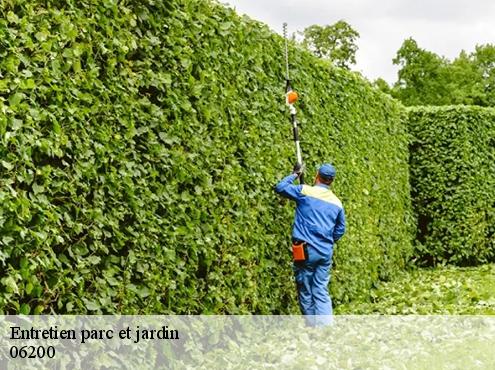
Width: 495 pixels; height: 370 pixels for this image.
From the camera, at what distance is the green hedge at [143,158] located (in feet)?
12.7

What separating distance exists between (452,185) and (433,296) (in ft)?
17.8

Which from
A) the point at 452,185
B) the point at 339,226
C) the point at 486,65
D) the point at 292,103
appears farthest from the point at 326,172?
the point at 486,65

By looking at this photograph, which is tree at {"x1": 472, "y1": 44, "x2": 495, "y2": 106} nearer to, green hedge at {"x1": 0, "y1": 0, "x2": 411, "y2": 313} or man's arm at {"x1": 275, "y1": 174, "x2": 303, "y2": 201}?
green hedge at {"x1": 0, "y1": 0, "x2": 411, "y2": 313}

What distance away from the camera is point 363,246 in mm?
10633

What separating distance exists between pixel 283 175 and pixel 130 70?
3.23 metres

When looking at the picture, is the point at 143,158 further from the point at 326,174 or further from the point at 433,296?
the point at 433,296

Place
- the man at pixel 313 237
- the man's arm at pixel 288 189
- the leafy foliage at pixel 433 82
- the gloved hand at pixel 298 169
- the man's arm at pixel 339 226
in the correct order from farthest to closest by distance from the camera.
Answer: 1. the leafy foliage at pixel 433 82
2. the man's arm at pixel 339 226
3. the gloved hand at pixel 298 169
4. the man at pixel 313 237
5. the man's arm at pixel 288 189

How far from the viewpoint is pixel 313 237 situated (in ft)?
24.3

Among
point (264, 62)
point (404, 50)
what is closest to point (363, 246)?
point (264, 62)

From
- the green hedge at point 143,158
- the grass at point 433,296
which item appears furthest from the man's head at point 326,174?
the grass at point 433,296

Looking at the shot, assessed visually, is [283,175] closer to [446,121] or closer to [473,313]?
[473,313]

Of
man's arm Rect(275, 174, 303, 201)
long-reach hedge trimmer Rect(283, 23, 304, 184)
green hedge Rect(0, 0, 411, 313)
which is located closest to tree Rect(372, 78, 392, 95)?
green hedge Rect(0, 0, 411, 313)

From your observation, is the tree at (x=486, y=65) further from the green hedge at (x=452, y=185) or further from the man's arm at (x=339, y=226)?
the man's arm at (x=339, y=226)

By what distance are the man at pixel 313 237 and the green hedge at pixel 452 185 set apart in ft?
24.6
